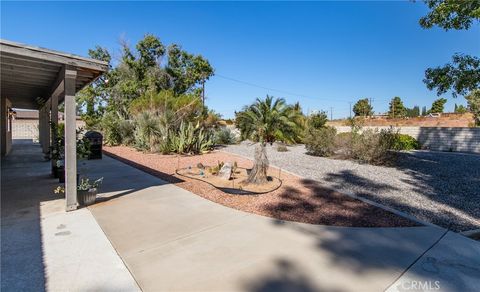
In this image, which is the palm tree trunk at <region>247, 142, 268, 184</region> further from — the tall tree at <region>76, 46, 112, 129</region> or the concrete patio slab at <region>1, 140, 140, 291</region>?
the tall tree at <region>76, 46, 112, 129</region>

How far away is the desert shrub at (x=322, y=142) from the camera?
39.5 feet

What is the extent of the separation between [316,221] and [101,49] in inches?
1119

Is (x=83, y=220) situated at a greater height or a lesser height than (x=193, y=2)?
lesser

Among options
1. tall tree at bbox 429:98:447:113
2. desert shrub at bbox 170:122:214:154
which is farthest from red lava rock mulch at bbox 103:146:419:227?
tall tree at bbox 429:98:447:113

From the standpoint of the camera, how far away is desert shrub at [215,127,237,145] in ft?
61.6

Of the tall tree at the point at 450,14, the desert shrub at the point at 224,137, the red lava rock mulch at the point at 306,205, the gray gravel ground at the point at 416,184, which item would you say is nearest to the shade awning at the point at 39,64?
the red lava rock mulch at the point at 306,205

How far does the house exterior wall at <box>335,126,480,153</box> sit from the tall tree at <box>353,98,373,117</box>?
33889 mm

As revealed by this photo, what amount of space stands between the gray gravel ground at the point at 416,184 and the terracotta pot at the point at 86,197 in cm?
551

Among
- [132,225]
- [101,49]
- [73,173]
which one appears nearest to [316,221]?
[132,225]

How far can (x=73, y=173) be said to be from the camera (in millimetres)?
4820

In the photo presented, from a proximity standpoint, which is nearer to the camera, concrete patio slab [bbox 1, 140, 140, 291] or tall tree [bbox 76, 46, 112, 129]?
concrete patio slab [bbox 1, 140, 140, 291]

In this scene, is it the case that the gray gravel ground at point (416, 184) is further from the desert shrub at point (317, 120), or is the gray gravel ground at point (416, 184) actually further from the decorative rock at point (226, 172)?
the desert shrub at point (317, 120)

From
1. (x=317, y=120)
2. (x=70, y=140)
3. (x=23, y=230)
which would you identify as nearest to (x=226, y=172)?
(x=70, y=140)

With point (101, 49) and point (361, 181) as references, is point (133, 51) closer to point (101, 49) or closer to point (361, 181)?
point (101, 49)
